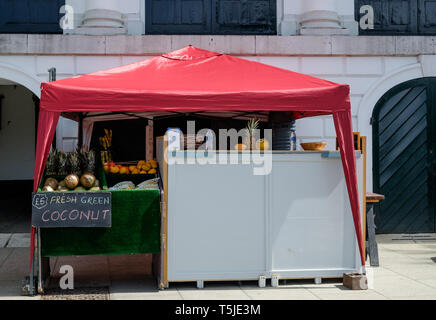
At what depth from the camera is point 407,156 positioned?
1141cm

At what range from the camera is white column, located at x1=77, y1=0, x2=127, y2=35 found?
35.8ft

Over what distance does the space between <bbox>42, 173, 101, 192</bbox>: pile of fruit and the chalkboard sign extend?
0.31 metres

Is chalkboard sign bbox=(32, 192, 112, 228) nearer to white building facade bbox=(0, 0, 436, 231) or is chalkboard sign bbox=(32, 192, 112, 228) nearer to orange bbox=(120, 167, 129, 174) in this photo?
orange bbox=(120, 167, 129, 174)

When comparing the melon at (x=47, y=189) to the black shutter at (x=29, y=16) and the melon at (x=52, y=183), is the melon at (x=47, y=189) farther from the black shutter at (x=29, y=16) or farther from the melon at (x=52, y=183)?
the black shutter at (x=29, y=16)

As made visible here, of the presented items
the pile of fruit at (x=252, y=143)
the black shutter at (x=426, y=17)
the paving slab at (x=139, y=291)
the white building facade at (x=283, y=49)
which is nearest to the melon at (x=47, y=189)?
the paving slab at (x=139, y=291)

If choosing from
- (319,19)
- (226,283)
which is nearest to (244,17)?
(319,19)

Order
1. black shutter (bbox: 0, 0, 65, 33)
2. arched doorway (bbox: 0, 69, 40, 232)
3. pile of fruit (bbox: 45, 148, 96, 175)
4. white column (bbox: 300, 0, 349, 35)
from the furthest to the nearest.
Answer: arched doorway (bbox: 0, 69, 40, 232) → white column (bbox: 300, 0, 349, 35) → black shutter (bbox: 0, 0, 65, 33) → pile of fruit (bbox: 45, 148, 96, 175)

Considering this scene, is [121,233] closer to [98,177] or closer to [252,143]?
[98,177]

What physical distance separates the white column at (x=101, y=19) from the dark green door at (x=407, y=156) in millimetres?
5457

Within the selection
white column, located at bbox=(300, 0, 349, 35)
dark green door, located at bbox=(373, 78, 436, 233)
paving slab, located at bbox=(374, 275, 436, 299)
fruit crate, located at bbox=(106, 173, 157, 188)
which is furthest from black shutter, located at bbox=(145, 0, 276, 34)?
paving slab, located at bbox=(374, 275, 436, 299)

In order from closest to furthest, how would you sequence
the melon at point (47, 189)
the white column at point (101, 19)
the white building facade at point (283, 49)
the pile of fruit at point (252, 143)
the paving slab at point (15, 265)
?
the melon at point (47, 189) → the pile of fruit at point (252, 143) → the paving slab at point (15, 265) → the white building facade at point (283, 49) → the white column at point (101, 19)

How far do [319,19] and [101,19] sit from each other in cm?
432

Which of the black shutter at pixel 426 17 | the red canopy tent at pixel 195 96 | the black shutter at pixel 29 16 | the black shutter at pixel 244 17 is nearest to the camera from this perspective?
the red canopy tent at pixel 195 96

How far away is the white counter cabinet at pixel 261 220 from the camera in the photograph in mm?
6930
